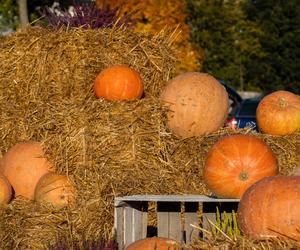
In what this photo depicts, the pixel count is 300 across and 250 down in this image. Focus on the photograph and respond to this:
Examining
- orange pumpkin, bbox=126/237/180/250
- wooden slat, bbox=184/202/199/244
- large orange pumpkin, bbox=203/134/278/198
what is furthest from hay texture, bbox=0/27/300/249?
orange pumpkin, bbox=126/237/180/250

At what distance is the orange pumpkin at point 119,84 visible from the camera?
29.3 feet

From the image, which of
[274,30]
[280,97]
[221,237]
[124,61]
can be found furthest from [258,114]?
[274,30]

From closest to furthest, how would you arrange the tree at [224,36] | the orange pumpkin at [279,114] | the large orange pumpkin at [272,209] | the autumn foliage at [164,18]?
the large orange pumpkin at [272,209] → the orange pumpkin at [279,114] → the autumn foliage at [164,18] → the tree at [224,36]

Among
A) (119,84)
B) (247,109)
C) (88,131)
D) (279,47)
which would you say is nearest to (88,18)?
(119,84)

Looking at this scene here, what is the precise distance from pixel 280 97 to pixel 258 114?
29 cm

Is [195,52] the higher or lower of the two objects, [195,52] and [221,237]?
the lower

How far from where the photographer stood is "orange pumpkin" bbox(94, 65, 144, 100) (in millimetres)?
8945

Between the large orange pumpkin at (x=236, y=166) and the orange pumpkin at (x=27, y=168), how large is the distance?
2149mm

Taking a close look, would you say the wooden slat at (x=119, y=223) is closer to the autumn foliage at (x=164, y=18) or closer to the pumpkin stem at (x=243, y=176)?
the pumpkin stem at (x=243, y=176)

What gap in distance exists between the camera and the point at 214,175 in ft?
23.1

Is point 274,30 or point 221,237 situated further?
point 274,30

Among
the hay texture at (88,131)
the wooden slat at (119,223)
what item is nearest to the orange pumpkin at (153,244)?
the wooden slat at (119,223)

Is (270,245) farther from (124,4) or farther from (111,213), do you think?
(124,4)

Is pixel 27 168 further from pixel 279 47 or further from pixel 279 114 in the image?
pixel 279 47
